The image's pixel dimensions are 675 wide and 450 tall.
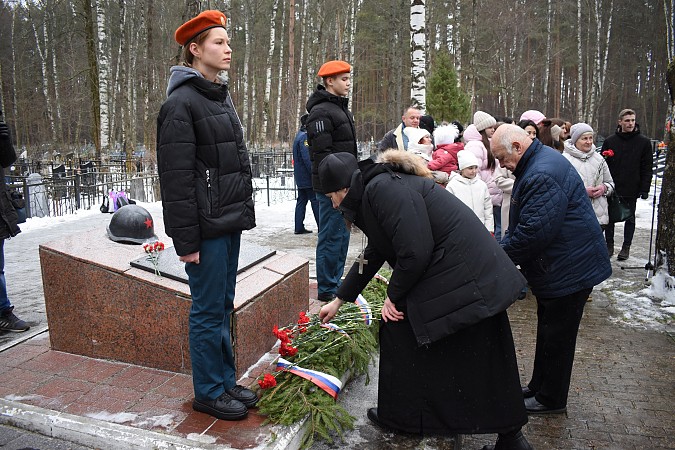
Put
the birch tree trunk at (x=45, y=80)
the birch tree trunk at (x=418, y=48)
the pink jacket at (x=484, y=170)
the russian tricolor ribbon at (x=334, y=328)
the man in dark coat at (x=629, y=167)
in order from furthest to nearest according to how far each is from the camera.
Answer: the birch tree trunk at (x=45, y=80) < the birch tree trunk at (x=418, y=48) < the man in dark coat at (x=629, y=167) < the pink jacket at (x=484, y=170) < the russian tricolor ribbon at (x=334, y=328)

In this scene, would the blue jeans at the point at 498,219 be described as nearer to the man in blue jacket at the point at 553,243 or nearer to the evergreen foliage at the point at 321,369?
the evergreen foliage at the point at 321,369

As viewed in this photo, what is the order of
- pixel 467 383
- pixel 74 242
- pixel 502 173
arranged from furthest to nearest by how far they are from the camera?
1. pixel 502 173
2. pixel 74 242
3. pixel 467 383

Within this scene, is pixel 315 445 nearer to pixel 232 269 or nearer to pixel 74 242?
pixel 232 269

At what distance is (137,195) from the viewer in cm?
1557

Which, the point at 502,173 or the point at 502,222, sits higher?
the point at 502,173

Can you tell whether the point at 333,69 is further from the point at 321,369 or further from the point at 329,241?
the point at 321,369

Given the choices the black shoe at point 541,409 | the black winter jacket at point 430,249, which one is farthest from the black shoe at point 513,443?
the black winter jacket at point 430,249

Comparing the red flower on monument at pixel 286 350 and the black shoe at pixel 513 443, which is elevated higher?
the red flower on monument at pixel 286 350

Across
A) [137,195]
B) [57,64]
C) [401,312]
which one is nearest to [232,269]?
[401,312]

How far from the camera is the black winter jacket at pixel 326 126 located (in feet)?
15.8

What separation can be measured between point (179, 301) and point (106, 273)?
0.59 m

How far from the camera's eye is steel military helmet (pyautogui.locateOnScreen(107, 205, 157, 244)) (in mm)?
4348

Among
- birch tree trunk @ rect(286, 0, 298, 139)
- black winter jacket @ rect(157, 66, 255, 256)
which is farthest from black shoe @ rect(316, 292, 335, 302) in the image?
birch tree trunk @ rect(286, 0, 298, 139)

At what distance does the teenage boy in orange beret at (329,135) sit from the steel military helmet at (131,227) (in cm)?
141
